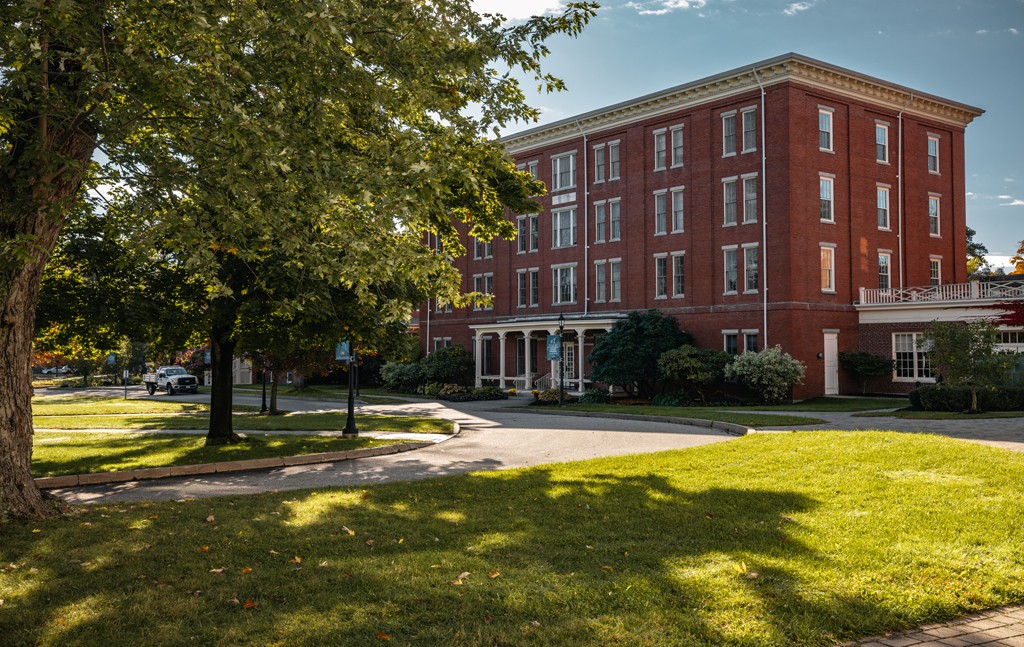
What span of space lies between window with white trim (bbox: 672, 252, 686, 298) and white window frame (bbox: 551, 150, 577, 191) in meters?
8.68

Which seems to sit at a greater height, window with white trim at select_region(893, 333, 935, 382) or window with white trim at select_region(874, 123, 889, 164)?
window with white trim at select_region(874, 123, 889, 164)

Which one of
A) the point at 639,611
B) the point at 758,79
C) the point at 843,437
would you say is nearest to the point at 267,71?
the point at 639,611

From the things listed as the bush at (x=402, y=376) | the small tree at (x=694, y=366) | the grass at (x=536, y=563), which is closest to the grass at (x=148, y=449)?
the grass at (x=536, y=563)

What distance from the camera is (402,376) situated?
49.9 m

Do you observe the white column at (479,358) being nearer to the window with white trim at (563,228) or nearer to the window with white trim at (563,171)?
the window with white trim at (563,228)

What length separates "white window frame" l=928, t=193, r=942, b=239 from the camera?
42406mm

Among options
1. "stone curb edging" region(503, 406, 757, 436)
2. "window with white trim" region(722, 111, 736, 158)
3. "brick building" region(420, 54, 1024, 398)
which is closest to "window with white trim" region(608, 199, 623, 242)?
"brick building" region(420, 54, 1024, 398)

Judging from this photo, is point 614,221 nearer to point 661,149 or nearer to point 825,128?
point 661,149

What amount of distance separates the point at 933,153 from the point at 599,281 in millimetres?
18798

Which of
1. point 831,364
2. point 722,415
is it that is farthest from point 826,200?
point 722,415

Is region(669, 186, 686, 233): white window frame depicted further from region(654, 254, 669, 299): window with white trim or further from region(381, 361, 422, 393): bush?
region(381, 361, 422, 393): bush

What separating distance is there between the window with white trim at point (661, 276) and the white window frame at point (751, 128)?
22.4ft

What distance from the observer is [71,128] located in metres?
8.69

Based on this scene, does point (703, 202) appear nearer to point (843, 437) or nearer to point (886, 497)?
point (843, 437)
